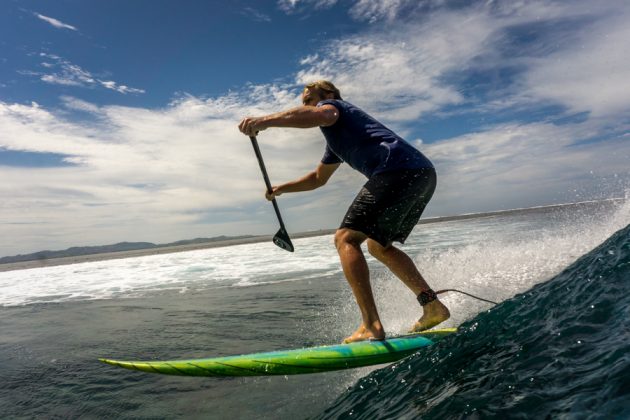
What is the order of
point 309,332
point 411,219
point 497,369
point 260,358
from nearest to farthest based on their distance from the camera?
point 497,369, point 260,358, point 411,219, point 309,332

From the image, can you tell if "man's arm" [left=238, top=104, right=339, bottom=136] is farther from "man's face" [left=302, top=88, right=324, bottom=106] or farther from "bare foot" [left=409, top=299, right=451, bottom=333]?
"bare foot" [left=409, top=299, right=451, bottom=333]

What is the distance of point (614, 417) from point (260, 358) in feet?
6.89

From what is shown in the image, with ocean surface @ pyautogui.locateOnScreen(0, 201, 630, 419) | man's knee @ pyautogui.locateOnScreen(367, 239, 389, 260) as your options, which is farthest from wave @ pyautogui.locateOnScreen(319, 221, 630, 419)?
man's knee @ pyautogui.locateOnScreen(367, 239, 389, 260)

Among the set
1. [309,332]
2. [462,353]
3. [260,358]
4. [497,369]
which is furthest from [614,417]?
[309,332]

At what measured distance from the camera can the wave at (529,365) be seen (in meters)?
1.80

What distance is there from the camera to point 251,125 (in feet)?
10.4

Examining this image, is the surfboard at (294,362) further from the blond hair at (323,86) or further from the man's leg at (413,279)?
the blond hair at (323,86)

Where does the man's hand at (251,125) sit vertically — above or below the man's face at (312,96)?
below

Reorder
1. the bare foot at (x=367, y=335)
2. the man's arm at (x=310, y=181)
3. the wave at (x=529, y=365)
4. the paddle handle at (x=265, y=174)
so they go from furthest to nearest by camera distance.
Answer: the man's arm at (x=310, y=181)
the paddle handle at (x=265, y=174)
the bare foot at (x=367, y=335)
the wave at (x=529, y=365)

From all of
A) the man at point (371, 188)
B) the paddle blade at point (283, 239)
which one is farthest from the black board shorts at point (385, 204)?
the paddle blade at point (283, 239)

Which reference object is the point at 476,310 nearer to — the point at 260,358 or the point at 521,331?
the point at 521,331

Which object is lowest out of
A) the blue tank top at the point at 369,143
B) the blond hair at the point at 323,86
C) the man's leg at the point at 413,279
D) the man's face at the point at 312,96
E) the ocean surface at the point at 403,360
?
the ocean surface at the point at 403,360

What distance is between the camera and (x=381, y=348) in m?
2.92

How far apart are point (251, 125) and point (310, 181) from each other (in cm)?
125
